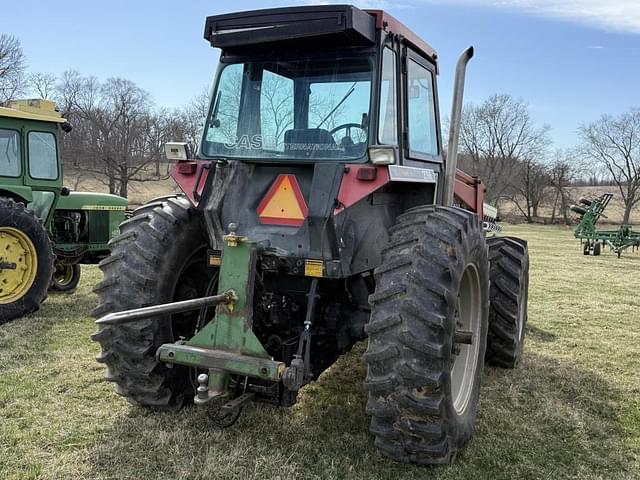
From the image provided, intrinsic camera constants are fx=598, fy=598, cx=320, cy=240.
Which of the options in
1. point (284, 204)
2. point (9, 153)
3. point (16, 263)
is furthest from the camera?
point (9, 153)

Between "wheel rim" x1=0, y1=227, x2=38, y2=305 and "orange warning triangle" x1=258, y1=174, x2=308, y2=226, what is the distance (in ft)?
14.7

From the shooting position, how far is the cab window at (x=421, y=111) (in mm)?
4051

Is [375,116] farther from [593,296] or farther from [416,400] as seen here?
[593,296]

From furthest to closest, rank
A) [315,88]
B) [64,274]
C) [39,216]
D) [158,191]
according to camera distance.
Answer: [158,191]
[64,274]
[39,216]
[315,88]

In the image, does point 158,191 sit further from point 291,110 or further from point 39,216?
point 291,110

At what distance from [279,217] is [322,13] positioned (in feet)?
3.95

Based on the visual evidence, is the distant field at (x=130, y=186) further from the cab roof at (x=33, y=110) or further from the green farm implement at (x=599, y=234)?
the cab roof at (x=33, y=110)

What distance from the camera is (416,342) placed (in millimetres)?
2990

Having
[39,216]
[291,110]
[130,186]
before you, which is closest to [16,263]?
[39,216]

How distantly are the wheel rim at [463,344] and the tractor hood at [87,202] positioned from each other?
6862 mm

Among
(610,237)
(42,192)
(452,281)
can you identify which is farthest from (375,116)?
(610,237)

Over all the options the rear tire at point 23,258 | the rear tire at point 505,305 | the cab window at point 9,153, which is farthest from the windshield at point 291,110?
the cab window at point 9,153

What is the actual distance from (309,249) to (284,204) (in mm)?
346

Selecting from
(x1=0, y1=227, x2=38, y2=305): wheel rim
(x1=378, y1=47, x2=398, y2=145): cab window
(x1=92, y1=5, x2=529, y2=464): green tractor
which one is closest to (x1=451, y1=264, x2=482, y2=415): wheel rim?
(x1=92, y1=5, x2=529, y2=464): green tractor
